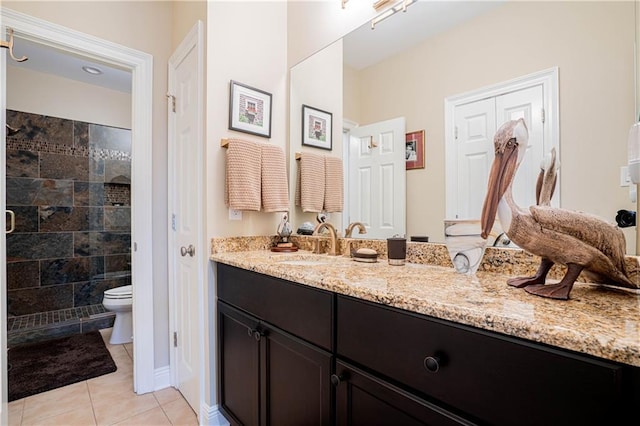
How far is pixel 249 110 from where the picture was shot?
1.77m

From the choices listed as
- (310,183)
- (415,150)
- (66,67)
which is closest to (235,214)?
(310,183)

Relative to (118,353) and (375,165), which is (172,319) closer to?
(118,353)

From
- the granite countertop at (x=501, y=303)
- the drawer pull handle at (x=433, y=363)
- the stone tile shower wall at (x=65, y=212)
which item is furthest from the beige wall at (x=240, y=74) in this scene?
the stone tile shower wall at (x=65, y=212)

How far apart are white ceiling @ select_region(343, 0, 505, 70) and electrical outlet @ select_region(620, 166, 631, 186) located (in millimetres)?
724

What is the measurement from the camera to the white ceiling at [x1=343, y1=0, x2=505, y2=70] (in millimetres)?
1241

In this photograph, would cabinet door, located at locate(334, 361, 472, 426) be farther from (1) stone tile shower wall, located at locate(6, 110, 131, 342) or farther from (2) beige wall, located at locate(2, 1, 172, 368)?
(1) stone tile shower wall, located at locate(6, 110, 131, 342)

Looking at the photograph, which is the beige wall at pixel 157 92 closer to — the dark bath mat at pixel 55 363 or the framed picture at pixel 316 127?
the dark bath mat at pixel 55 363

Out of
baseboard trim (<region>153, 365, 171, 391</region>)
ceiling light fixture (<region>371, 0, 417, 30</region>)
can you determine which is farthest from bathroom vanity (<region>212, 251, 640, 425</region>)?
ceiling light fixture (<region>371, 0, 417, 30</region>)

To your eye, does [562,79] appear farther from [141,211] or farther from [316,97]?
[141,211]

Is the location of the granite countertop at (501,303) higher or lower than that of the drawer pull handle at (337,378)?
higher

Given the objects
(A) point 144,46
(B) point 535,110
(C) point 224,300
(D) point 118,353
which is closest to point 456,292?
(B) point 535,110

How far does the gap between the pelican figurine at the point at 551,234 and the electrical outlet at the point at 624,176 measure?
19cm

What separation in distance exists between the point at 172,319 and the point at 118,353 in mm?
938

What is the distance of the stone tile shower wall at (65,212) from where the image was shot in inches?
121
